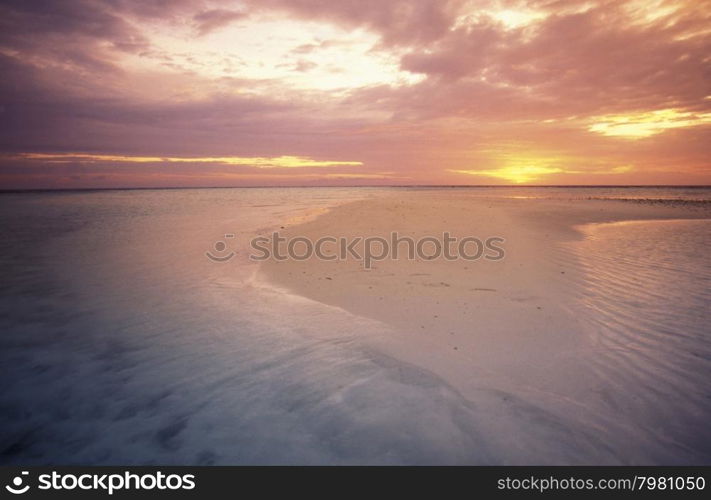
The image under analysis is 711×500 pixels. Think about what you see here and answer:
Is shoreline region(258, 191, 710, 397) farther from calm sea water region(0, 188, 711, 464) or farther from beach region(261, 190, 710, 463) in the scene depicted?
calm sea water region(0, 188, 711, 464)

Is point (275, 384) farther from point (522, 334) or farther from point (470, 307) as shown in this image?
point (470, 307)

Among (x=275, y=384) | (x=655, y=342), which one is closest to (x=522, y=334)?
(x=655, y=342)

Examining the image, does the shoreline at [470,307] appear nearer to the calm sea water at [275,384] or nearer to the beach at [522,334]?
the beach at [522,334]

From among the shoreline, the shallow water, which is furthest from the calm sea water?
the shoreline

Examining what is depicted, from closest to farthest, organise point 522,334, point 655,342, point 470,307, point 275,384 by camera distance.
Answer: point 275,384 → point 655,342 → point 522,334 → point 470,307

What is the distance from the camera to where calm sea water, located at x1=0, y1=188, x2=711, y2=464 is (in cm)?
318

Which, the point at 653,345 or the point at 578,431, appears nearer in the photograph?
the point at 578,431

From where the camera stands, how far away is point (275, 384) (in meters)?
4.16

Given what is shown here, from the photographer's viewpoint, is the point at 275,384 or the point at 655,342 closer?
the point at 275,384

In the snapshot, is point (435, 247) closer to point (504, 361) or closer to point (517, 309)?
point (517, 309)

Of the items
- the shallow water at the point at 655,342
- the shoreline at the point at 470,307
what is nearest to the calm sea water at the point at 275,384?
the shallow water at the point at 655,342

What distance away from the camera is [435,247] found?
465 inches

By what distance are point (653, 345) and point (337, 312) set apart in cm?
504
